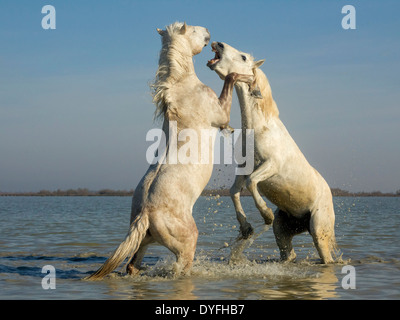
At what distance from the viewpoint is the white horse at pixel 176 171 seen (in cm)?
678

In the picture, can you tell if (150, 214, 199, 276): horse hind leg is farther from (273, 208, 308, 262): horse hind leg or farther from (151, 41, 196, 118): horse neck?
(273, 208, 308, 262): horse hind leg

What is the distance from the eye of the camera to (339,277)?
7711 millimetres

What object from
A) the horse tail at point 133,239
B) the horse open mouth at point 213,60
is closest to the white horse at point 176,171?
the horse tail at point 133,239

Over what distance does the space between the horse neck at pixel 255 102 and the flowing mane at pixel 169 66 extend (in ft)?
3.65

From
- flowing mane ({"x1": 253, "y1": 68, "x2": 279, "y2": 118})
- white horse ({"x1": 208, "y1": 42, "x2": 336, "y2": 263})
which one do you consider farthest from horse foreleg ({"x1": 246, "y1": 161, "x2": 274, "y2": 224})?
flowing mane ({"x1": 253, "y1": 68, "x2": 279, "y2": 118})

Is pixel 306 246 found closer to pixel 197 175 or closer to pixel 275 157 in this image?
pixel 275 157

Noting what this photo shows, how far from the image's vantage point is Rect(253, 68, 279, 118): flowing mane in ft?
27.8

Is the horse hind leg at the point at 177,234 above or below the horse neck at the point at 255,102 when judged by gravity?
below

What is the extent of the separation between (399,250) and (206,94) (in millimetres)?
5688

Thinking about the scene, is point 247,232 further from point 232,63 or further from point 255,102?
point 232,63

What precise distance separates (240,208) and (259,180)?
60 centimetres

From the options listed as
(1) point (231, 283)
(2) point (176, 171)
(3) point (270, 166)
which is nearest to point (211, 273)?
(1) point (231, 283)

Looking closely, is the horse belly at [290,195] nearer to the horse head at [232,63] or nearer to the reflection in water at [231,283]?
the reflection in water at [231,283]

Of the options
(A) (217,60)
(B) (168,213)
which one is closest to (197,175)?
(B) (168,213)
